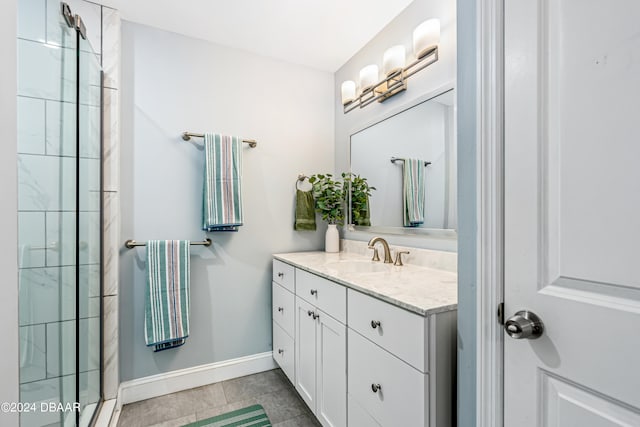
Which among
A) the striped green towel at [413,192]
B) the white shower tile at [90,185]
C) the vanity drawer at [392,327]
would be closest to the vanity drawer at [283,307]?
the vanity drawer at [392,327]

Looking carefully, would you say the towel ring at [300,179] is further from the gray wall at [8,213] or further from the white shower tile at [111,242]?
the gray wall at [8,213]

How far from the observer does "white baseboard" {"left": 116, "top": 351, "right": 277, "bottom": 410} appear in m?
1.83

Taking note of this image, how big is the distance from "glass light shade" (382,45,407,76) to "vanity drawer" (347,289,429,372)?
1.33 meters

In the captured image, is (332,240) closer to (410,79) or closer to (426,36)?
(410,79)

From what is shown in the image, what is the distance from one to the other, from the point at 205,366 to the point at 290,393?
614mm

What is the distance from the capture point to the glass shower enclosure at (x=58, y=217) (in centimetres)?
92

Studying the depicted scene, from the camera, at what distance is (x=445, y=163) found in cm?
150

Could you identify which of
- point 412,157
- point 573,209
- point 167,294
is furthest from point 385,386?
point 167,294

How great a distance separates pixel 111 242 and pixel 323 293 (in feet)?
4.24

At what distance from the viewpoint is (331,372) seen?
1.38 meters

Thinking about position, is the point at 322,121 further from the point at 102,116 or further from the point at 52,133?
the point at 52,133

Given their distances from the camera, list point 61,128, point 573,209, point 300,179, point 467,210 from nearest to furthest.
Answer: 1. point 573,209
2. point 467,210
3. point 61,128
4. point 300,179

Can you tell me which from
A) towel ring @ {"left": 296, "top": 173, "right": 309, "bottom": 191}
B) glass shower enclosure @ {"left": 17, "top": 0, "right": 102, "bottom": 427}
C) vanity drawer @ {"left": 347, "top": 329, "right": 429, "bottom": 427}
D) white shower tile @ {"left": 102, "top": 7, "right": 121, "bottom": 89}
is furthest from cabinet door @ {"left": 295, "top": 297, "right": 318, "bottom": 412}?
white shower tile @ {"left": 102, "top": 7, "right": 121, "bottom": 89}

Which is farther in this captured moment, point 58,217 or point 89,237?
point 89,237
